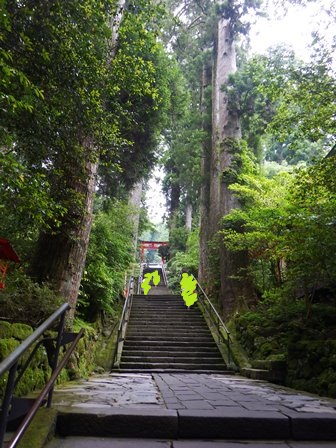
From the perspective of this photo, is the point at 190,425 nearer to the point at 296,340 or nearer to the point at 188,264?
the point at 296,340

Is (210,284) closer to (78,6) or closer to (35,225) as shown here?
(35,225)

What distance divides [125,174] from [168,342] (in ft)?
16.5

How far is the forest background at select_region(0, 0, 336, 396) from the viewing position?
4.06 m

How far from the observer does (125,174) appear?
10.3m

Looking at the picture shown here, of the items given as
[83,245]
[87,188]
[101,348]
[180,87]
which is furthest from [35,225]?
[180,87]

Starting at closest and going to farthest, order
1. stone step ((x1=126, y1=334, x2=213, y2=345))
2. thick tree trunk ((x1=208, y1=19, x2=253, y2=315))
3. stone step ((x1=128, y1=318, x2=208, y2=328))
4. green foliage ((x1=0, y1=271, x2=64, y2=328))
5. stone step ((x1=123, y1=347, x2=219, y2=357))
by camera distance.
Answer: green foliage ((x1=0, y1=271, x2=64, y2=328))
stone step ((x1=123, y1=347, x2=219, y2=357))
stone step ((x1=126, y1=334, x2=213, y2=345))
thick tree trunk ((x1=208, y1=19, x2=253, y2=315))
stone step ((x1=128, y1=318, x2=208, y2=328))

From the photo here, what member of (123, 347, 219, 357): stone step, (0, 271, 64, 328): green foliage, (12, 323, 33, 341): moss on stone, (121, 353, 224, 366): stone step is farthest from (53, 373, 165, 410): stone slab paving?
(123, 347, 219, 357): stone step

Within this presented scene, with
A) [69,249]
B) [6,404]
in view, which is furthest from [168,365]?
[6,404]

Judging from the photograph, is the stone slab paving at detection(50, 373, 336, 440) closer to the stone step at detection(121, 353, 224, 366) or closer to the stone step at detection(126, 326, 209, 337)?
the stone step at detection(121, 353, 224, 366)

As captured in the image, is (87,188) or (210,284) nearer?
(87,188)

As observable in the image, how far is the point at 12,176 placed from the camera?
3338mm

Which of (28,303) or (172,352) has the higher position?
(28,303)

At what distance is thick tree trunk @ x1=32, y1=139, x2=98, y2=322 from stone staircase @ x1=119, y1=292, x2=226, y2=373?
2.78m

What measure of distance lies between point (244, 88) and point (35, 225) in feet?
31.1
